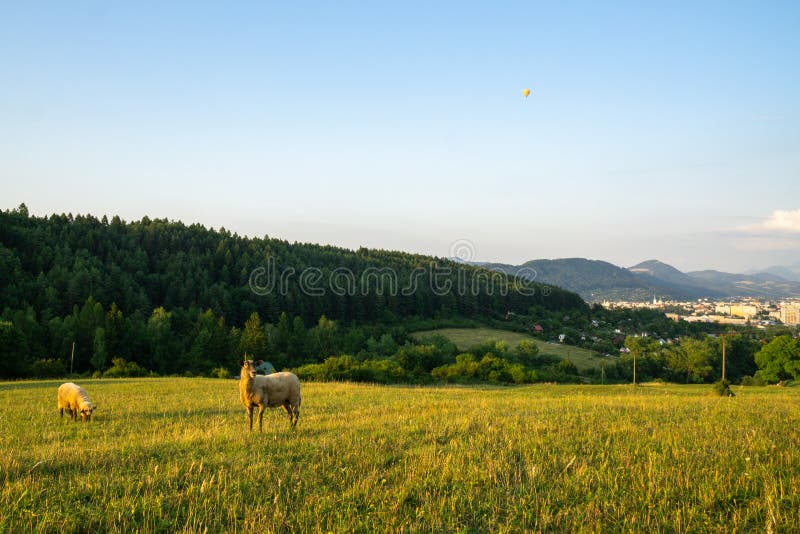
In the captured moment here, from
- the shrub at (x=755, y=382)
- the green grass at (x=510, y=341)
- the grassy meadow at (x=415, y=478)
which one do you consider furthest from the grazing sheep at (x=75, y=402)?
the green grass at (x=510, y=341)

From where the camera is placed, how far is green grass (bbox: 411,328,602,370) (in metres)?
117

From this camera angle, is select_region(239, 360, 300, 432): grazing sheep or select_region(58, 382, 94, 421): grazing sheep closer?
select_region(239, 360, 300, 432): grazing sheep

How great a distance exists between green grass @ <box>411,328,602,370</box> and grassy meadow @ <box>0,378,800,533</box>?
105 meters

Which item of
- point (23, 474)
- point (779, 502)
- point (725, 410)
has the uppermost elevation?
point (779, 502)

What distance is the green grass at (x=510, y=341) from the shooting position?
11656 cm

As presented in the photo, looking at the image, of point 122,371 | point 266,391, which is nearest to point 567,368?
point 122,371

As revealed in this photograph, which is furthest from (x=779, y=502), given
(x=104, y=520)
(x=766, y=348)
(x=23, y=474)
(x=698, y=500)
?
(x=766, y=348)

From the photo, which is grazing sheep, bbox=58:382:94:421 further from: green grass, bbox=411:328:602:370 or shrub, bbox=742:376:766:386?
green grass, bbox=411:328:602:370

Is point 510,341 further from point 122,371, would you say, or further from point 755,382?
point 122,371

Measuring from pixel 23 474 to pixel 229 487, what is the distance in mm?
4398

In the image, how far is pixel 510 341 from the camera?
134m

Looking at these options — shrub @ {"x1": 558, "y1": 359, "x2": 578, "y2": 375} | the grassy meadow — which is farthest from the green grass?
the grassy meadow

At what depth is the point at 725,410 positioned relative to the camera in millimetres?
18797

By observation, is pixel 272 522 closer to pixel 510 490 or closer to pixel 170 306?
pixel 510 490
